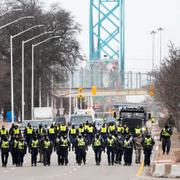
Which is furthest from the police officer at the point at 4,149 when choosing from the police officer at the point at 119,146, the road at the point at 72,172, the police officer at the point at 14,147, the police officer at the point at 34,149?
the police officer at the point at 119,146

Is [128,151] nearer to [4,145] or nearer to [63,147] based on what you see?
[63,147]

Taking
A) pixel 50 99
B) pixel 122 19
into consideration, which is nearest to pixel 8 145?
pixel 50 99

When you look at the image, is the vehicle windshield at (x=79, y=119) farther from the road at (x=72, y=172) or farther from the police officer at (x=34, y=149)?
the police officer at (x=34, y=149)

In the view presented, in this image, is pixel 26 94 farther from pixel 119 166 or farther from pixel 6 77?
pixel 119 166

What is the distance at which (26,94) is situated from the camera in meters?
88.1

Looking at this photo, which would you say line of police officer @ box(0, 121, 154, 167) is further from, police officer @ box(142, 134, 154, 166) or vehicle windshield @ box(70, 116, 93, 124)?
vehicle windshield @ box(70, 116, 93, 124)

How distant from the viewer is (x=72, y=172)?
29766 mm

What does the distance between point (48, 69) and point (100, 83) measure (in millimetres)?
56734

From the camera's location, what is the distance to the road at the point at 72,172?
2716 cm

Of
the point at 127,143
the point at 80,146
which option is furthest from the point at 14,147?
the point at 127,143

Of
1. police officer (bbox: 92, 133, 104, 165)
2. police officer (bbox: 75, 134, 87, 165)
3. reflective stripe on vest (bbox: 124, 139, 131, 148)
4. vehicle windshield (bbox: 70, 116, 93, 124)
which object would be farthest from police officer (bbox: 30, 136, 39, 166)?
vehicle windshield (bbox: 70, 116, 93, 124)

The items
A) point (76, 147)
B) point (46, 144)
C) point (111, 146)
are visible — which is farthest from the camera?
point (111, 146)

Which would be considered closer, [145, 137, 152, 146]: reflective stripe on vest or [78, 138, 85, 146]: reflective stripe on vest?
[78, 138, 85, 146]: reflective stripe on vest

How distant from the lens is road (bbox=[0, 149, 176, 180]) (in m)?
27.2
